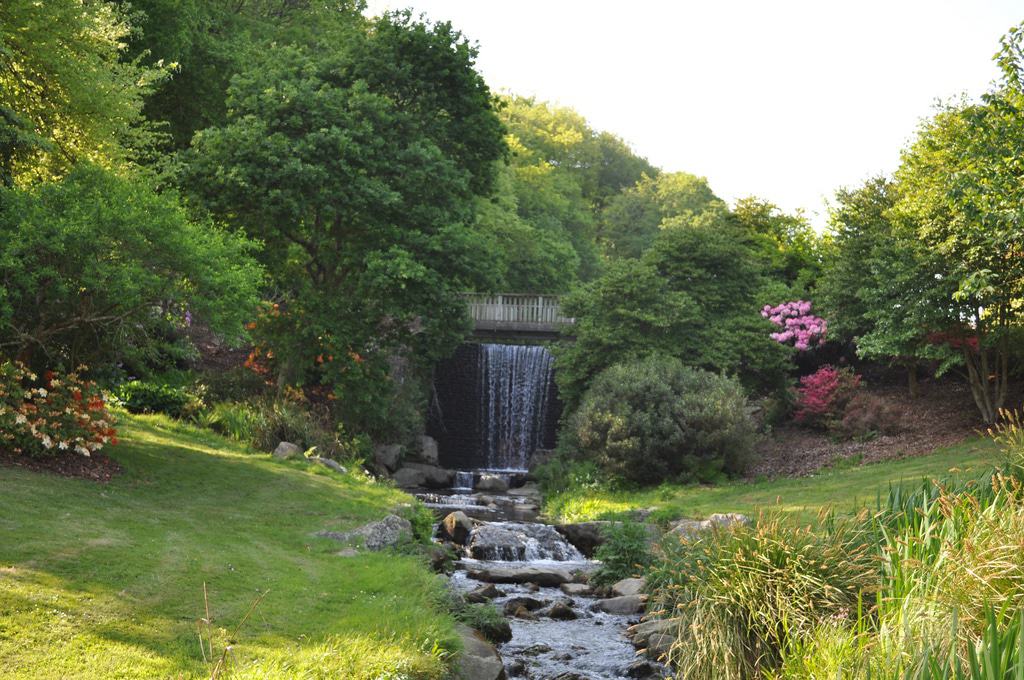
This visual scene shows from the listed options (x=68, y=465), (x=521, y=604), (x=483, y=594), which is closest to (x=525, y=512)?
(x=483, y=594)

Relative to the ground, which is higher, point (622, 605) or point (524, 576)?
point (622, 605)

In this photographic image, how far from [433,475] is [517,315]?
31.8 feet

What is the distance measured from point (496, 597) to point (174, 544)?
5.04m

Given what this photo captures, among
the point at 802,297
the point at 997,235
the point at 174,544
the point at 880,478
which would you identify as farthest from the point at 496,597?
the point at 802,297

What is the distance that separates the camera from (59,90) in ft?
52.3

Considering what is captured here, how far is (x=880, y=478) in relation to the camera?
61.0ft

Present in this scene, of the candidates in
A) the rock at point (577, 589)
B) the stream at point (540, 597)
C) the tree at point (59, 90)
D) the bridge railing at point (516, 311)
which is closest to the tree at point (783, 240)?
the bridge railing at point (516, 311)

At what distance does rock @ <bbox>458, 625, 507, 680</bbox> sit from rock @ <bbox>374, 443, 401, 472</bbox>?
1449 cm

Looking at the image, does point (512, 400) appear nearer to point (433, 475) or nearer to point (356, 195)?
point (433, 475)

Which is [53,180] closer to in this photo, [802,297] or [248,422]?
[248,422]

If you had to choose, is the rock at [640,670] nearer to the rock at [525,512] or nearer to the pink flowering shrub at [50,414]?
the pink flowering shrub at [50,414]

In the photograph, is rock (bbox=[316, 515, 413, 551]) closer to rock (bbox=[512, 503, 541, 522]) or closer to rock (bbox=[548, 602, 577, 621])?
rock (bbox=[548, 602, 577, 621])

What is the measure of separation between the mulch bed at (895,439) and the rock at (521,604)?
10.8 meters

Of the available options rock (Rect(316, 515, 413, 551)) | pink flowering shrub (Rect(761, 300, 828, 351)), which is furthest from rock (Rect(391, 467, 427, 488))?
pink flowering shrub (Rect(761, 300, 828, 351))
